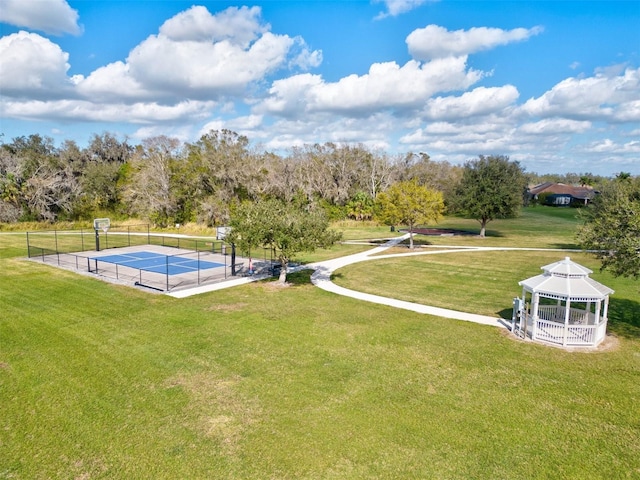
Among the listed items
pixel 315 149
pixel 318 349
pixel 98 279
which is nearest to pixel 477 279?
pixel 318 349

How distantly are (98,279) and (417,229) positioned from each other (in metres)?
39.3

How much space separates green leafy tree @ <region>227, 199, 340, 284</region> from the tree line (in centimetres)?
2556

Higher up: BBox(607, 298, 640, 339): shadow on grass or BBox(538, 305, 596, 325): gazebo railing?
BBox(538, 305, 596, 325): gazebo railing

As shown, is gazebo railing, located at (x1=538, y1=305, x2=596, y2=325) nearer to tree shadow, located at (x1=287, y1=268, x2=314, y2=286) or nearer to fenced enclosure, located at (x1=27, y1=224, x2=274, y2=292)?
tree shadow, located at (x1=287, y1=268, x2=314, y2=286)

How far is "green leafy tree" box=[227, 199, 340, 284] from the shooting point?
2114 cm

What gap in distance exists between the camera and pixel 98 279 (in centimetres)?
2373

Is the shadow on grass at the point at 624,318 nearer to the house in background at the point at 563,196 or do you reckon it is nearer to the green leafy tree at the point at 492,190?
the green leafy tree at the point at 492,190

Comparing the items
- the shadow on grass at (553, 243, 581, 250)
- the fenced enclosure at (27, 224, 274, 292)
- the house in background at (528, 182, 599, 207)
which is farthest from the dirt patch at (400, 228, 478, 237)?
the house in background at (528, 182, 599, 207)

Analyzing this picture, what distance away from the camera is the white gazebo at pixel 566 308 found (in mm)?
14672

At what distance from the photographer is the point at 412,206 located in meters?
35.4

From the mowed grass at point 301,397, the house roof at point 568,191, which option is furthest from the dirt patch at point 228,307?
the house roof at point 568,191

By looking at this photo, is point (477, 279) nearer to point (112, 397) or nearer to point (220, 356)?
point (220, 356)

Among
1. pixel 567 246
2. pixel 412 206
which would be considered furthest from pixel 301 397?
pixel 567 246

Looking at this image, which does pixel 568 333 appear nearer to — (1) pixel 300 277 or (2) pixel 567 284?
(2) pixel 567 284
